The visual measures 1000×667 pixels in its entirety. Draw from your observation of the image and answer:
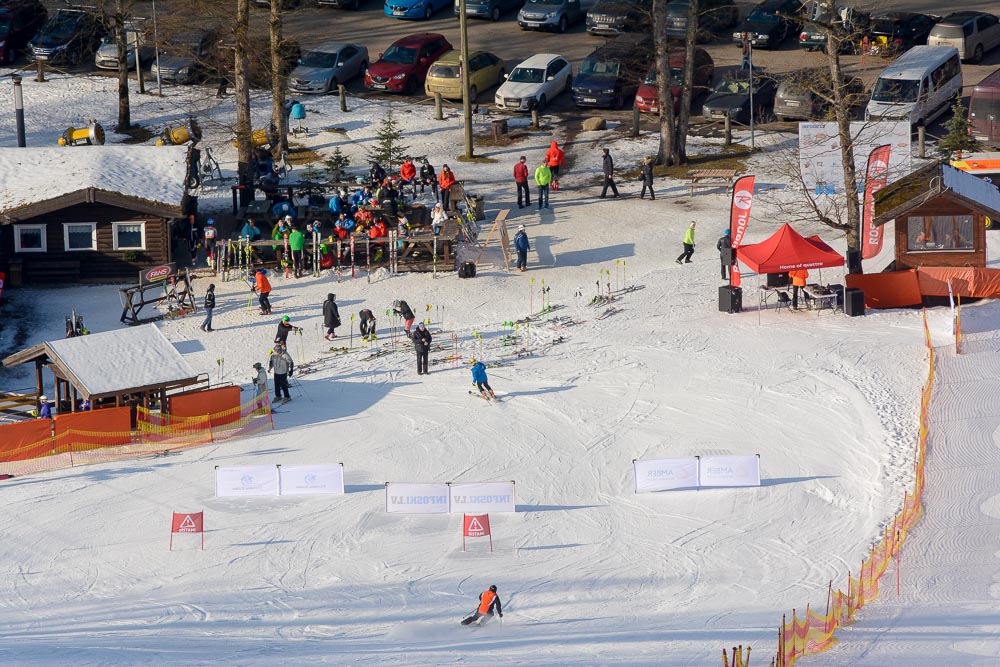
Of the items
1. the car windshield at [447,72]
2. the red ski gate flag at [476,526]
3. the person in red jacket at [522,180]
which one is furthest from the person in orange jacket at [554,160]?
the red ski gate flag at [476,526]

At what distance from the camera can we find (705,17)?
49.7m

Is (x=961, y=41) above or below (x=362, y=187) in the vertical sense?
above

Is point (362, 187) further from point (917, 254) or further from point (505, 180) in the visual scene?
point (917, 254)

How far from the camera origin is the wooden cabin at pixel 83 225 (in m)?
36.4

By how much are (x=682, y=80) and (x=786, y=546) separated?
73.6ft

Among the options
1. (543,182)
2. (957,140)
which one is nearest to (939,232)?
(957,140)

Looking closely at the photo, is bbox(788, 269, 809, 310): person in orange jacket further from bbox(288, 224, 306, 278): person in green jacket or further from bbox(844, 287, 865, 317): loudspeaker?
bbox(288, 224, 306, 278): person in green jacket

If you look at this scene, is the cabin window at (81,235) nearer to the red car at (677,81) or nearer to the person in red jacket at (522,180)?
the person in red jacket at (522,180)

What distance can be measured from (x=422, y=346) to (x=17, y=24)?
1041 inches

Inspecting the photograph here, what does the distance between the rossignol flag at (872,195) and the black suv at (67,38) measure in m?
26.1

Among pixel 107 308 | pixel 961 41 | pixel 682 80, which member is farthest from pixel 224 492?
pixel 961 41

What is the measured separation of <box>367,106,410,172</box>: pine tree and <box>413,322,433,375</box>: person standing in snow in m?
10.5

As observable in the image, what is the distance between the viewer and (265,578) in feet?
74.8

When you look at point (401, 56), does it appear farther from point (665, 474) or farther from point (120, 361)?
point (665, 474)
